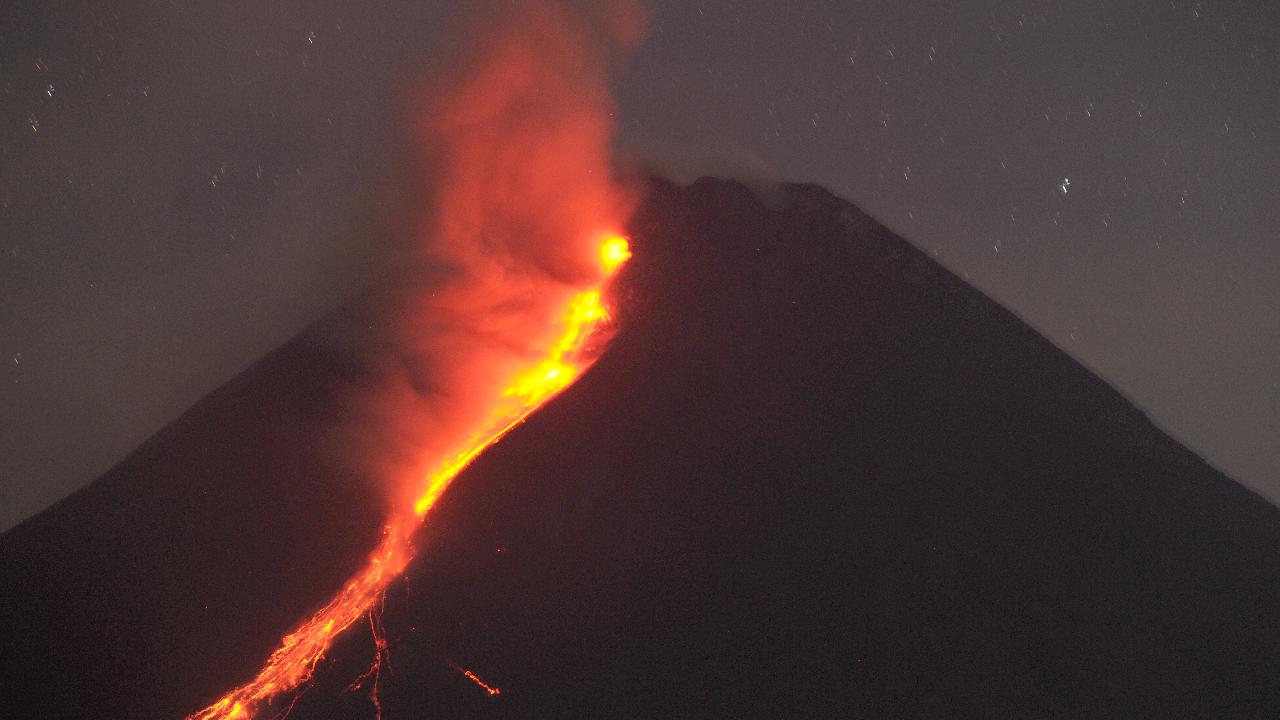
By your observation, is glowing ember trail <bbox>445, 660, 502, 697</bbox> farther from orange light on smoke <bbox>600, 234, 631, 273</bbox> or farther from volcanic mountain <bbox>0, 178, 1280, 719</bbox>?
orange light on smoke <bbox>600, 234, 631, 273</bbox>

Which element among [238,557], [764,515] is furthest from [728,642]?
[238,557]

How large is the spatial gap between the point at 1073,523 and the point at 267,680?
9.51 meters

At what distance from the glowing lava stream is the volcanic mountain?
0.96 ft

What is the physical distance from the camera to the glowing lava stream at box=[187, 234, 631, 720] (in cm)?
888

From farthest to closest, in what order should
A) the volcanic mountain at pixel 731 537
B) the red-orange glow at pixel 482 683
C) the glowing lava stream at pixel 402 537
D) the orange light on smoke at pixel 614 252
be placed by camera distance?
the orange light on smoke at pixel 614 252, the volcanic mountain at pixel 731 537, the glowing lava stream at pixel 402 537, the red-orange glow at pixel 482 683

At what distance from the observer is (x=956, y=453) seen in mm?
11969

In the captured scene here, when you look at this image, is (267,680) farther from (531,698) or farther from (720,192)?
(720,192)

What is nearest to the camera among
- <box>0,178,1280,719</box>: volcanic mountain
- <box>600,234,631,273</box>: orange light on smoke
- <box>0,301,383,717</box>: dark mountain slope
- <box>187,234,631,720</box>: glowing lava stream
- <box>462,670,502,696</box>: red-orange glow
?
<box>462,670,502,696</box>: red-orange glow

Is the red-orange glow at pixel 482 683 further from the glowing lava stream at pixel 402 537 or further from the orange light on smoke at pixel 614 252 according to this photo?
the orange light on smoke at pixel 614 252

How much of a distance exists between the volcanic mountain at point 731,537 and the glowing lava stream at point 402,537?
0.29 metres

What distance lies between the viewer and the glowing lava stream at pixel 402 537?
8875 mm

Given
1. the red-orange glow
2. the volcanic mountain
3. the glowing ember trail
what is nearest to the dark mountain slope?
the volcanic mountain

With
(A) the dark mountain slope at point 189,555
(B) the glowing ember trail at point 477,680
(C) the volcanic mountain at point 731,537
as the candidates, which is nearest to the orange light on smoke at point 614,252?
(C) the volcanic mountain at point 731,537

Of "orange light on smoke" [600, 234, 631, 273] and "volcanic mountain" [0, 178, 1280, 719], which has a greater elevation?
"orange light on smoke" [600, 234, 631, 273]
